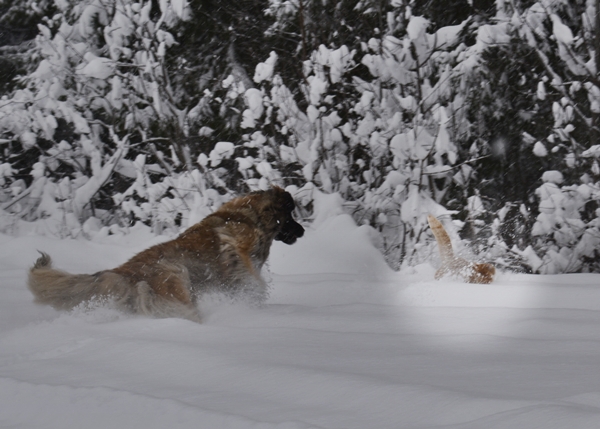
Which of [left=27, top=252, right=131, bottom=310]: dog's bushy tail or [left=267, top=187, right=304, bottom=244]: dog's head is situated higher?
[left=267, top=187, right=304, bottom=244]: dog's head

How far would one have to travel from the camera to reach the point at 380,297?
5.02 metres

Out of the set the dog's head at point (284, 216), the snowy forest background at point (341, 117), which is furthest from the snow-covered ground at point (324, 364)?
the snowy forest background at point (341, 117)

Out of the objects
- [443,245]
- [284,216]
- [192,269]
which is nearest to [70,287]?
[192,269]

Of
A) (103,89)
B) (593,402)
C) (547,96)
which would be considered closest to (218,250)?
(593,402)

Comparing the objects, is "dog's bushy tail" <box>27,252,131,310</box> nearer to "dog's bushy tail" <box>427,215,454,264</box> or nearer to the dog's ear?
the dog's ear

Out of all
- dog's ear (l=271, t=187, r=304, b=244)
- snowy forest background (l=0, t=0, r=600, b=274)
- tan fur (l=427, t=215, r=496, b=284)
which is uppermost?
snowy forest background (l=0, t=0, r=600, b=274)

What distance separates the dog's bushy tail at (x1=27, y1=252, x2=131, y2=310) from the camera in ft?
13.2

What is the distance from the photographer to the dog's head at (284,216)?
5.45 metres

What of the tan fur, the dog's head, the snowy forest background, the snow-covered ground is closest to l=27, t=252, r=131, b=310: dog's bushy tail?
the snow-covered ground

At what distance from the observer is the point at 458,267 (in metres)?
5.36

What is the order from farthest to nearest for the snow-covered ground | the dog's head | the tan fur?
the dog's head → the tan fur → the snow-covered ground

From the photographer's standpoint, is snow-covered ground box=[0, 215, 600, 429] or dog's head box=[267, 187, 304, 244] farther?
dog's head box=[267, 187, 304, 244]

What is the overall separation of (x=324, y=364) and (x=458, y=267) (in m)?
3.08

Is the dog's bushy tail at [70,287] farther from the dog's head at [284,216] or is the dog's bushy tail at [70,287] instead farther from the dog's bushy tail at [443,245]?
the dog's bushy tail at [443,245]
